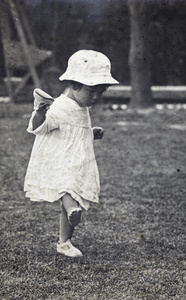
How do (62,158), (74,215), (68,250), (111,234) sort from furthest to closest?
1. (111,234)
2. (68,250)
3. (62,158)
4. (74,215)

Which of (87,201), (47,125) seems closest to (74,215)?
(87,201)

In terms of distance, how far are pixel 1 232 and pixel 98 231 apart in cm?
71

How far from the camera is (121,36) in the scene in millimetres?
12164

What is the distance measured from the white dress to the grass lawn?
0.45 meters

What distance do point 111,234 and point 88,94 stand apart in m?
1.24

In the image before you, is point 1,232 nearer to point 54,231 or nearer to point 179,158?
point 54,231

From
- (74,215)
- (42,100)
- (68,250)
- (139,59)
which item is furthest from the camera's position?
(139,59)

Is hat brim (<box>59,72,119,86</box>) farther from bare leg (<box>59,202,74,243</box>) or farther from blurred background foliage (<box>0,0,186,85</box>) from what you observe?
blurred background foliage (<box>0,0,186,85</box>)

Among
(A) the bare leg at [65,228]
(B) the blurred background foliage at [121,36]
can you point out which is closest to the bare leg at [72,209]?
(A) the bare leg at [65,228]

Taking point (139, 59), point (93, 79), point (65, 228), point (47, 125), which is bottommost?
point (139, 59)

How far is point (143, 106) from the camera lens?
10.5m

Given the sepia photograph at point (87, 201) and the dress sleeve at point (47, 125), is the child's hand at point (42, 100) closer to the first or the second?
the sepia photograph at point (87, 201)

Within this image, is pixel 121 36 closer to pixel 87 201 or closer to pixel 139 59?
pixel 139 59

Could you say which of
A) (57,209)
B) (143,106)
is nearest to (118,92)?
(143,106)
